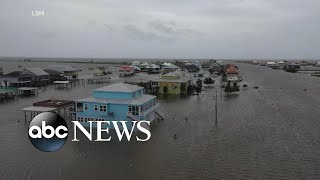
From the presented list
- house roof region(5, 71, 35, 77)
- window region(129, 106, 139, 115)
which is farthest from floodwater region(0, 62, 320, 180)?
house roof region(5, 71, 35, 77)

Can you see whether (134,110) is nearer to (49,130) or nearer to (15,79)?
(49,130)

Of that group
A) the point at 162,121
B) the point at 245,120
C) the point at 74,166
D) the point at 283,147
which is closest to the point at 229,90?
the point at 245,120

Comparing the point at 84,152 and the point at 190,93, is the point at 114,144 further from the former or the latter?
the point at 190,93

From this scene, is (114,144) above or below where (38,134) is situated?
below

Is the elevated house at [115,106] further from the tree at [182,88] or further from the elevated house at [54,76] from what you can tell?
the elevated house at [54,76]

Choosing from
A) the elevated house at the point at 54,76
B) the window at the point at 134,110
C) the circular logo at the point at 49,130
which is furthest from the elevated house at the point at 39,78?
the circular logo at the point at 49,130

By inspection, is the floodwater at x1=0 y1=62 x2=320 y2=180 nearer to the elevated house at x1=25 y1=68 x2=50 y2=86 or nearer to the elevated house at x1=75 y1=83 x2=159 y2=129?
the elevated house at x1=75 y1=83 x2=159 y2=129
